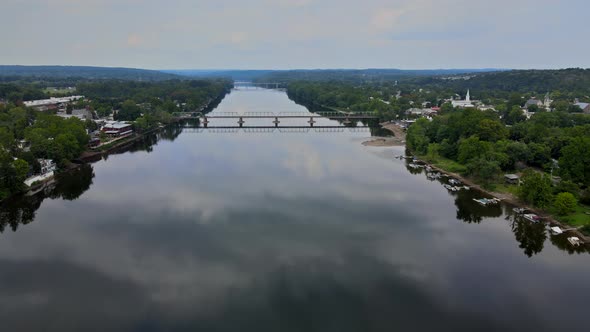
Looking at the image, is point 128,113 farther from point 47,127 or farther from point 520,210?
point 520,210

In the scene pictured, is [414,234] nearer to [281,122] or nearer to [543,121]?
[543,121]

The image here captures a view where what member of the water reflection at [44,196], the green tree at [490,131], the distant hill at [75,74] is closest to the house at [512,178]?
the green tree at [490,131]

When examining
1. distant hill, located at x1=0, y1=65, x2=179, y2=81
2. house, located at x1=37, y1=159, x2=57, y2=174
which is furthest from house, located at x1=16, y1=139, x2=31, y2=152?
distant hill, located at x1=0, y1=65, x2=179, y2=81

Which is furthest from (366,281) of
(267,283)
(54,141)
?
(54,141)

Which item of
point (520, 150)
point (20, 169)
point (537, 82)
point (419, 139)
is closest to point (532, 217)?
point (520, 150)

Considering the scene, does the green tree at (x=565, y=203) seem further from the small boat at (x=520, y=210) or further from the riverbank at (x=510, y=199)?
the small boat at (x=520, y=210)

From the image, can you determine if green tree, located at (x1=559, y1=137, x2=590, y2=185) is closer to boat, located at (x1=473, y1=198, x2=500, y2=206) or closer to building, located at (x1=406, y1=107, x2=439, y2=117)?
boat, located at (x1=473, y1=198, x2=500, y2=206)
